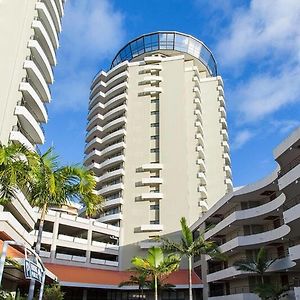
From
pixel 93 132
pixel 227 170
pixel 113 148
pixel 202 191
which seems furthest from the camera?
pixel 93 132

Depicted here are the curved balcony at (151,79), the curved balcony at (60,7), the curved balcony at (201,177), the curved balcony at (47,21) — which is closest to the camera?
the curved balcony at (47,21)

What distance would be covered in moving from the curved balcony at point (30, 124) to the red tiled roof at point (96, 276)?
17313mm

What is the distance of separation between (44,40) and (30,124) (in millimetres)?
12734

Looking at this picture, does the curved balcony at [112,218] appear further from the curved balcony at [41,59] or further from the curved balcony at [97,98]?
the curved balcony at [97,98]

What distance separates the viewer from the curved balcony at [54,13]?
4822 centimetres

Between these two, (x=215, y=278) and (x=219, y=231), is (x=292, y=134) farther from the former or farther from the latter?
(x=215, y=278)

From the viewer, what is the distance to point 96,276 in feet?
174

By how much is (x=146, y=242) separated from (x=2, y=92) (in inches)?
1338

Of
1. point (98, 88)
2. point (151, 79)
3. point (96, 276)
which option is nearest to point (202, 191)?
point (96, 276)

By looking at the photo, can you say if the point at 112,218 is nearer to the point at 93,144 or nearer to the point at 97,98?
the point at 93,144

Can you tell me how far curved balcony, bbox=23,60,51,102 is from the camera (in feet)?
135

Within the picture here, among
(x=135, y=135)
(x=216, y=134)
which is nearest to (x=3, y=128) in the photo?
(x=135, y=135)

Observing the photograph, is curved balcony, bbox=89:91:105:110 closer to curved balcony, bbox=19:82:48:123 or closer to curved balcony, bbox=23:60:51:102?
curved balcony, bbox=23:60:51:102

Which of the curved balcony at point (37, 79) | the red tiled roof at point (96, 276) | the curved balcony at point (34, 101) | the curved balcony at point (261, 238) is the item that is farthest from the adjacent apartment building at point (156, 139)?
the curved balcony at point (37, 79)
